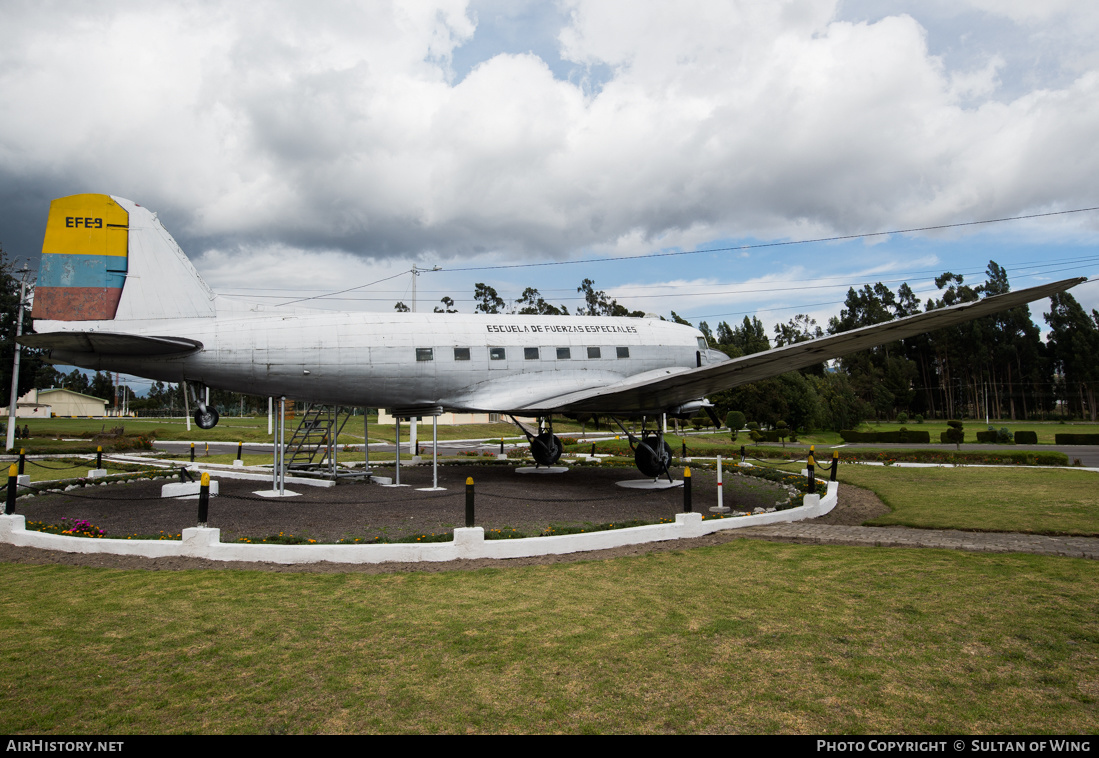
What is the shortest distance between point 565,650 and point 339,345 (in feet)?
37.9

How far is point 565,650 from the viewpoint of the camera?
18.9 feet

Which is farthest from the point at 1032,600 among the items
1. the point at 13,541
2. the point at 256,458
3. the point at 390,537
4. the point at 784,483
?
the point at 256,458

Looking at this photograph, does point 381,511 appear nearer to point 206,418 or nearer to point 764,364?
point 206,418

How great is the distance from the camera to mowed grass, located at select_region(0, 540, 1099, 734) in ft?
14.6

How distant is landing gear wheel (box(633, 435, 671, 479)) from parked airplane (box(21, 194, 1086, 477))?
0.05 metres

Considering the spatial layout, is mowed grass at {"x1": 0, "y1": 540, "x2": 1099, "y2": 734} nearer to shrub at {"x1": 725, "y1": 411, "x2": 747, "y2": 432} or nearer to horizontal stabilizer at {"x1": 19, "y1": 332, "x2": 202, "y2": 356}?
horizontal stabilizer at {"x1": 19, "y1": 332, "x2": 202, "y2": 356}

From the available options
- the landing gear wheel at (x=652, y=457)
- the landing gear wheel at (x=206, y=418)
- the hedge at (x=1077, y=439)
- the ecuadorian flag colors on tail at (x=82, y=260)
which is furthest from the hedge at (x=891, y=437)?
the ecuadorian flag colors on tail at (x=82, y=260)

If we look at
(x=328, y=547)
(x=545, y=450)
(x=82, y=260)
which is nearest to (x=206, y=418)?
(x=82, y=260)

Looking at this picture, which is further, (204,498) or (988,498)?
(988,498)

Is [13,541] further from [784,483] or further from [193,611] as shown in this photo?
[784,483]

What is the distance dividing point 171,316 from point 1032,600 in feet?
54.5

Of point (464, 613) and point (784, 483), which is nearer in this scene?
point (464, 613)

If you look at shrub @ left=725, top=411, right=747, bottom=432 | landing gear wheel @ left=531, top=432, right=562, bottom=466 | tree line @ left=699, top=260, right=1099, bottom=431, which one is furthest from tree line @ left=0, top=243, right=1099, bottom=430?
landing gear wheel @ left=531, top=432, right=562, bottom=466

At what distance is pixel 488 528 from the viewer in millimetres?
11234
